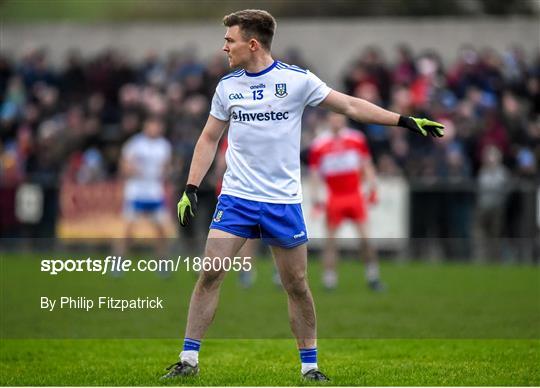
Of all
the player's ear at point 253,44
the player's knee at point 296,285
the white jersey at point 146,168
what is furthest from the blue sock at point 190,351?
the white jersey at point 146,168

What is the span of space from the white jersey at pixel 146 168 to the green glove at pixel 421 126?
39.3 feet

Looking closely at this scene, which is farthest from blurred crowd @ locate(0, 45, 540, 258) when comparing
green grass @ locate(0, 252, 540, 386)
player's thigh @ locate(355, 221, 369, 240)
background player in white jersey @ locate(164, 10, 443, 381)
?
background player in white jersey @ locate(164, 10, 443, 381)

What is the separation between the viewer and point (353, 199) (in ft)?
56.9

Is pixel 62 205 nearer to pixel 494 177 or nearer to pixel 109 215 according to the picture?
pixel 109 215

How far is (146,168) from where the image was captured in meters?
19.7

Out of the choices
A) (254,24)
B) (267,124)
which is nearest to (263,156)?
(267,124)

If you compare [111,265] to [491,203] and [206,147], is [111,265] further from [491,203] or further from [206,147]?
[206,147]

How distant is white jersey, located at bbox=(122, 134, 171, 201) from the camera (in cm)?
1964

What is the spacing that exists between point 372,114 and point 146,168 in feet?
39.5

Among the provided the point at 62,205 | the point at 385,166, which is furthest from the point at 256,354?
the point at 62,205

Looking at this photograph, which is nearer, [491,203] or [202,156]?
[202,156]

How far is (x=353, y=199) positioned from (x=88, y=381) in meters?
9.65

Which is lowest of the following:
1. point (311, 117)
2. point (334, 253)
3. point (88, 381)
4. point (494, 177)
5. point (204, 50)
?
point (88, 381)

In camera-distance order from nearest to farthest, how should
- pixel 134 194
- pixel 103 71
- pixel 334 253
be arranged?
1. pixel 334 253
2. pixel 134 194
3. pixel 103 71
